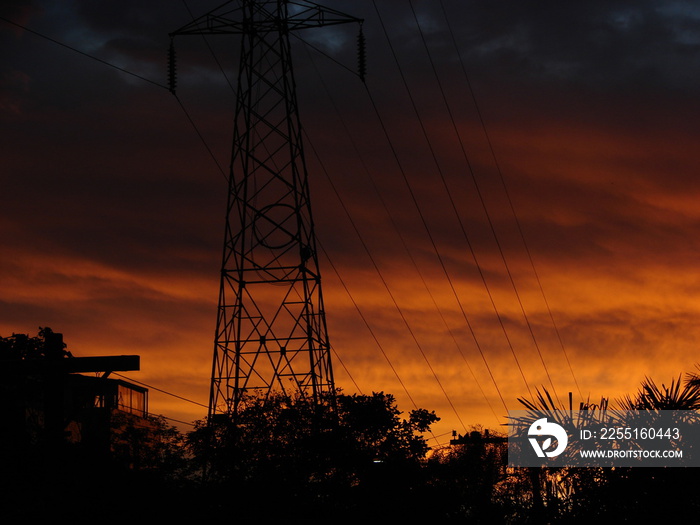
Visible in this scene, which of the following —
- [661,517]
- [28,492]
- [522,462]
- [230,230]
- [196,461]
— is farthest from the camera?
[230,230]

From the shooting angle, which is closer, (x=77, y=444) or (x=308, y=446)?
(x=77, y=444)

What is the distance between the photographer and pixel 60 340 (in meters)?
18.1

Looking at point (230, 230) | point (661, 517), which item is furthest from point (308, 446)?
point (661, 517)

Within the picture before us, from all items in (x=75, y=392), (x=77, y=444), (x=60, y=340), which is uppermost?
(x=75, y=392)

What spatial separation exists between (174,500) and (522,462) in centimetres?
1001

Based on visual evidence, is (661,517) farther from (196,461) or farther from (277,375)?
(277,375)

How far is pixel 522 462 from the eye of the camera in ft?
85.8

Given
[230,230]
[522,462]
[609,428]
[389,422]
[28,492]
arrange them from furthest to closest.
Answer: [230,230] → [389,422] → [522,462] → [609,428] → [28,492]

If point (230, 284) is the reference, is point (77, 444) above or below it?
below

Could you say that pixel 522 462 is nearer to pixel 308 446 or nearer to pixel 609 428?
pixel 609 428

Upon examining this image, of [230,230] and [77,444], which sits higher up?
[230,230]

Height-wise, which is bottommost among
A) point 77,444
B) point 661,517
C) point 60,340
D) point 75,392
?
point 661,517

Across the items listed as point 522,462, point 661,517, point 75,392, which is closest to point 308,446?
point 522,462

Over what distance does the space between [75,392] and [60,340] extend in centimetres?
4334
